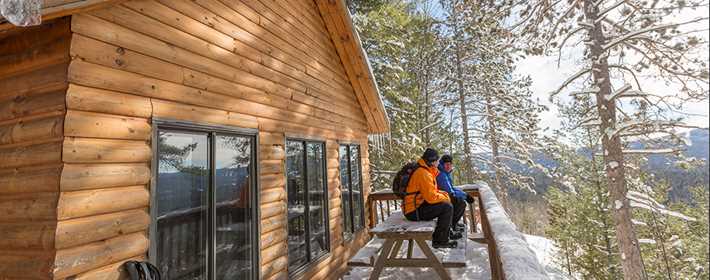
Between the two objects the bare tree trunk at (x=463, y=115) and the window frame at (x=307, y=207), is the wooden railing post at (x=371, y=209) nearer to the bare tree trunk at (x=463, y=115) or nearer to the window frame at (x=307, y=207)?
the window frame at (x=307, y=207)

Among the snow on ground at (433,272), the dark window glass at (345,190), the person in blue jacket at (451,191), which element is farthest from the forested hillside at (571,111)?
the snow on ground at (433,272)

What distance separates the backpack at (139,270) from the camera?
6.56 ft

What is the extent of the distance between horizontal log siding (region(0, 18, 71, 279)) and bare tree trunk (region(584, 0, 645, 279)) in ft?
30.1

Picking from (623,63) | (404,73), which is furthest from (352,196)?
(623,63)

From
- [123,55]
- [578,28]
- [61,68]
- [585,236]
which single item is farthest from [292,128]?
[585,236]

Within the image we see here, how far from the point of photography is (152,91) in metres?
2.31

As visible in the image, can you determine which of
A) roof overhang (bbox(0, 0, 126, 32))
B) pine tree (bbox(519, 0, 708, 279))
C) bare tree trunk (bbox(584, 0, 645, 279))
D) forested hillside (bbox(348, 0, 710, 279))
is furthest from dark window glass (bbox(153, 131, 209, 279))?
bare tree trunk (bbox(584, 0, 645, 279))

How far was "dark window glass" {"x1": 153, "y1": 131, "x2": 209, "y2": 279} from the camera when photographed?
2326 millimetres

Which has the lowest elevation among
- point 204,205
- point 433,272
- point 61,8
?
point 433,272

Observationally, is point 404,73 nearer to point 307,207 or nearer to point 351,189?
point 351,189

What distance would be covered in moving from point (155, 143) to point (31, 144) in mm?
624

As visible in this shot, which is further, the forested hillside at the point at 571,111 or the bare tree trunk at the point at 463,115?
the bare tree trunk at the point at 463,115

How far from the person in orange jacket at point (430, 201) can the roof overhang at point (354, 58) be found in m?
2.79

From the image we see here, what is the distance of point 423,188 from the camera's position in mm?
4242
